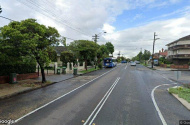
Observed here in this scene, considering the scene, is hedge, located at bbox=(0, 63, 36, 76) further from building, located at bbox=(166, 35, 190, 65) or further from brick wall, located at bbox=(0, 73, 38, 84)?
building, located at bbox=(166, 35, 190, 65)

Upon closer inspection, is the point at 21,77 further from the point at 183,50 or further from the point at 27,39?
the point at 183,50

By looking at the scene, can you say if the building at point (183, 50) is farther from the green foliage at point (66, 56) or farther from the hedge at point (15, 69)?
the hedge at point (15, 69)

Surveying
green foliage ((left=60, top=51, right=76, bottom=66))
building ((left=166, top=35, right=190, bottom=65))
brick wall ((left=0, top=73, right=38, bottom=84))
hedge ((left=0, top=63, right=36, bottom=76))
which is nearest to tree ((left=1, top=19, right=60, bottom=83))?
hedge ((left=0, top=63, right=36, bottom=76))

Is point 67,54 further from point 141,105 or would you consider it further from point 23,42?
point 141,105

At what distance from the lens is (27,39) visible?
9.60 meters

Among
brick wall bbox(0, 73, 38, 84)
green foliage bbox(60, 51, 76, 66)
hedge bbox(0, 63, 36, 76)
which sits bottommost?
brick wall bbox(0, 73, 38, 84)

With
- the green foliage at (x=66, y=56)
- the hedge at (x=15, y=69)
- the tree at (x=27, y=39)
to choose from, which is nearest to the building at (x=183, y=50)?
the green foliage at (x=66, y=56)

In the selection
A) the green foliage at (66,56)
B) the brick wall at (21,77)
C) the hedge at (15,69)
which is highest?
the green foliage at (66,56)

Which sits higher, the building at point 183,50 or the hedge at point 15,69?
the building at point 183,50

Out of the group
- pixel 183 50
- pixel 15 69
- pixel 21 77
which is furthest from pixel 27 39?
pixel 183 50

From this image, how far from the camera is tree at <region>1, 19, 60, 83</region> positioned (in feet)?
30.3

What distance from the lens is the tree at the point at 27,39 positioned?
9.25 meters

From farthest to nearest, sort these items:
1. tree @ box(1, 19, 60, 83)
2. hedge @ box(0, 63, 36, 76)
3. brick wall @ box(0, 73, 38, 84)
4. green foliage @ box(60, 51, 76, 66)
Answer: green foliage @ box(60, 51, 76, 66) → hedge @ box(0, 63, 36, 76) → brick wall @ box(0, 73, 38, 84) → tree @ box(1, 19, 60, 83)

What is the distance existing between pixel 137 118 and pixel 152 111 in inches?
48.6
